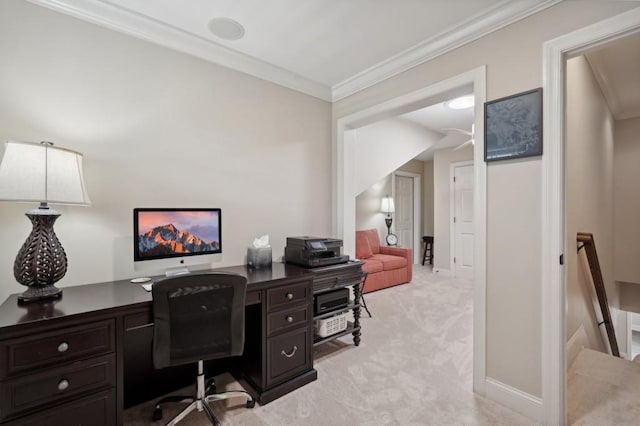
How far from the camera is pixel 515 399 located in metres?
1.79

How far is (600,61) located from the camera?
2.78 meters

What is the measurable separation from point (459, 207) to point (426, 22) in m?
4.45

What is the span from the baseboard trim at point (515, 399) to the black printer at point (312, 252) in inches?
54.1

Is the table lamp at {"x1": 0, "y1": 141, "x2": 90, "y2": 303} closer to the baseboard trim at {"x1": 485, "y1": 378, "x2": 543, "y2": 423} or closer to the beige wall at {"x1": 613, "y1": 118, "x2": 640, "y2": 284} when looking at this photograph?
the baseboard trim at {"x1": 485, "y1": 378, "x2": 543, "y2": 423}

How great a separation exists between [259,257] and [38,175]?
1.42m

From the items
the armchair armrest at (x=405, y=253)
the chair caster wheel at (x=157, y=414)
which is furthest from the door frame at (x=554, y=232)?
the armchair armrest at (x=405, y=253)

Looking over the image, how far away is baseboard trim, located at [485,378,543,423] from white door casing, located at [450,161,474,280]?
4011 millimetres

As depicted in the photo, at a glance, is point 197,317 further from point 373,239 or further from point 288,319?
point 373,239

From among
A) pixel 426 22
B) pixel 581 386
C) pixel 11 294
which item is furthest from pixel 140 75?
pixel 581 386

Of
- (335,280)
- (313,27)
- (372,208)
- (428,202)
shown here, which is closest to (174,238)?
(335,280)

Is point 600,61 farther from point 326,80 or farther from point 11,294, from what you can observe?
point 11,294

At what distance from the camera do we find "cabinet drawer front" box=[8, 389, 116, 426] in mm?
1226

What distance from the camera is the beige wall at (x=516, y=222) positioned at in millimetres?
1720

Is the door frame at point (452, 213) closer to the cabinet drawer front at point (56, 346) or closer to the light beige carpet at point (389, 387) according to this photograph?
the light beige carpet at point (389, 387)
